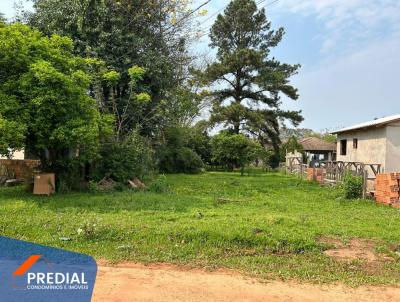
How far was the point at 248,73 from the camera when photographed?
34.1 m

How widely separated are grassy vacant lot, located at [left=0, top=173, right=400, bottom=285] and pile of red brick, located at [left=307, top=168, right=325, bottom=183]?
362 inches

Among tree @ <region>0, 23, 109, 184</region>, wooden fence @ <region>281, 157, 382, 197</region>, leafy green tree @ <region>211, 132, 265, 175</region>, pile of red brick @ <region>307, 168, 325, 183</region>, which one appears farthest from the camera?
leafy green tree @ <region>211, 132, 265, 175</region>

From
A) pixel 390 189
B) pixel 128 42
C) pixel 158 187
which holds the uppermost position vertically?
pixel 128 42

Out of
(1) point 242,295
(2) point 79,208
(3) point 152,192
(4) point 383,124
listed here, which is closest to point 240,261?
(1) point 242,295

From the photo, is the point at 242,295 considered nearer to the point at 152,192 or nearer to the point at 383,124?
the point at 152,192

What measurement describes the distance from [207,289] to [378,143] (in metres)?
15.0

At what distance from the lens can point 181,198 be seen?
37.8ft

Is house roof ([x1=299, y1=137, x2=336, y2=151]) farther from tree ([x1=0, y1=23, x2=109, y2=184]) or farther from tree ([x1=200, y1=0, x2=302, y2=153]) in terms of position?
tree ([x1=0, y1=23, x2=109, y2=184])

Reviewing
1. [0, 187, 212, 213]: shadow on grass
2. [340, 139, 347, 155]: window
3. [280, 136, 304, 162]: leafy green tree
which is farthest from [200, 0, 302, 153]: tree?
[0, 187, 212, 213]: shadow on grass

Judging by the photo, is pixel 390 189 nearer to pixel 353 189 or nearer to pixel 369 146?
pixel 353 189

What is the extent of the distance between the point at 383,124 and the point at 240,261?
13.3 meters

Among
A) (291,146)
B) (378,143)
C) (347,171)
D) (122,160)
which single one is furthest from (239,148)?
(122,160)

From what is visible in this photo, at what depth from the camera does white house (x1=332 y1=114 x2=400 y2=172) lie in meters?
16.5

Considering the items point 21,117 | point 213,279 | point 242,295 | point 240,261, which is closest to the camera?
point 242,295
